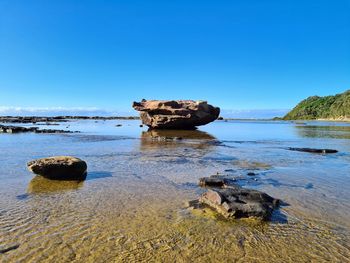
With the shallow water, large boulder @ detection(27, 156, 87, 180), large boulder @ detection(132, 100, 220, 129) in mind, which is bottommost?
the shallow water

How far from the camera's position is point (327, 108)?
168875 millimetres

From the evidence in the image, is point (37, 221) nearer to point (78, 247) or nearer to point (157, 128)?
point (78, 247)

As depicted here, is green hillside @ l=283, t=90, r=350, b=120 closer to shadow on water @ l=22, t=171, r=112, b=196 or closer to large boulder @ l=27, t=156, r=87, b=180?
large boulder @ l=27, t=156, r=87, b=180

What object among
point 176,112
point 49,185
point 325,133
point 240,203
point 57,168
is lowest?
point 325,133

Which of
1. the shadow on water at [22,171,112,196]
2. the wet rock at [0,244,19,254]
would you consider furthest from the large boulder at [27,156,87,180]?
the wet rock at [0,244,19,254]

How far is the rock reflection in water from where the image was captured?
1005 cm

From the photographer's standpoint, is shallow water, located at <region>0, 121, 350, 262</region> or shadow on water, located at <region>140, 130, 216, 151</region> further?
shadow on water, located at <region>140, 130, 216, 151</region>

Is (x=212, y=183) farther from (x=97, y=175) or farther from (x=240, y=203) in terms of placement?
(x=97, y=175)

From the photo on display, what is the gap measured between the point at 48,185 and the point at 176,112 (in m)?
37.0

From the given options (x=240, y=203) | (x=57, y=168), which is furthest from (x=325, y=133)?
(x=57, y=168)

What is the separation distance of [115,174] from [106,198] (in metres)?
3.79

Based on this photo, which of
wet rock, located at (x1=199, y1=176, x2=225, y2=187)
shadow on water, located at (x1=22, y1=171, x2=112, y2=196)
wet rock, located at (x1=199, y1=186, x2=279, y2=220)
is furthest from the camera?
wet rock, located at (x1=199, y1=176, x2=225, y2=187)

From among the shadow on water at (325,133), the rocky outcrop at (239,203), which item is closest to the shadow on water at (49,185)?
the rocky outcrop at (239,203)

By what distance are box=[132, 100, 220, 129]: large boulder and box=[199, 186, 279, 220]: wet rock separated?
126 ft
